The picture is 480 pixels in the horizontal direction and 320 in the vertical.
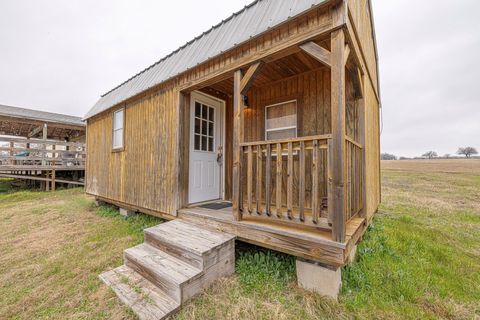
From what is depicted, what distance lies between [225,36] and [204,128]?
1.93m

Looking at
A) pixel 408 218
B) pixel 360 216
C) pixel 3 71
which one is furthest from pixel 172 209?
pixel 3 71

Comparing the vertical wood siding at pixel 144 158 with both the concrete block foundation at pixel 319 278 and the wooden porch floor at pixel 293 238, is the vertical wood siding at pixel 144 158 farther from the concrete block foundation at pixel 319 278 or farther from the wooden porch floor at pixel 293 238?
the concrete block foundation at pixel 319 278

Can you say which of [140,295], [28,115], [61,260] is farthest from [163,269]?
[28,115]

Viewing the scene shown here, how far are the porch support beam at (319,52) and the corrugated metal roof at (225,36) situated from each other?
35cm

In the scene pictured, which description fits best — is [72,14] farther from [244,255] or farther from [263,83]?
[244,255]

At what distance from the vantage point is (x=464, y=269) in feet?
8.91

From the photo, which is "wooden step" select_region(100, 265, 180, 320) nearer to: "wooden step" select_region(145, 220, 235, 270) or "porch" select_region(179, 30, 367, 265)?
"wooden step" select_region(145, 220, 235, 270)

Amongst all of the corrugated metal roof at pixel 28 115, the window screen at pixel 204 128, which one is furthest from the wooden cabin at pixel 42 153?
the window screen at pixel 204 128

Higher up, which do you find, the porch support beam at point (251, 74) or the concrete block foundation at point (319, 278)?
the porch support beam at point (251, 74)

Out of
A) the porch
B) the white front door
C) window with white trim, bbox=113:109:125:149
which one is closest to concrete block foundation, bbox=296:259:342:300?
the porch

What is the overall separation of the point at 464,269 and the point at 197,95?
5.37m

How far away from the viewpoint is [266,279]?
2398 millimetres

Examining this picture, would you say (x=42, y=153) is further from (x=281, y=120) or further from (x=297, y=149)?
(x=297, y=149)

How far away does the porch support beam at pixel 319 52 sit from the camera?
2.09 metres
